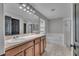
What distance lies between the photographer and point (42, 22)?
2.71m

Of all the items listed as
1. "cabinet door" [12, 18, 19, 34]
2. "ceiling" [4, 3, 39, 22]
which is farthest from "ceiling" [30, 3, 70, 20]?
"cabinet door" [12, 18, 19, 34]

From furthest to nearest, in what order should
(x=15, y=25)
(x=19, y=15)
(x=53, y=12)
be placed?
(x=53, y=12) < (x=19, y=15) < (x=15, y=25)

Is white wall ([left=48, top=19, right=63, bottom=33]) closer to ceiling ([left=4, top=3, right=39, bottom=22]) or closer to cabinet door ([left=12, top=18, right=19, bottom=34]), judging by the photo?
ceiling ([left=4, top=3, right=39, bottom=22])

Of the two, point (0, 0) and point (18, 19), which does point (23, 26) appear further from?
point (0, 0)

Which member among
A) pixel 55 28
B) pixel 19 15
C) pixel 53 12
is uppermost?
pixel 53 12

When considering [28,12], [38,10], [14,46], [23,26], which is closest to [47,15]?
[38,10]

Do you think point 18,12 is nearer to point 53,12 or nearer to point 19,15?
point 19,15

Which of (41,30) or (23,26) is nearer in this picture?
(23,26)

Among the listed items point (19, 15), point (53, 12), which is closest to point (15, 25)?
point (19, 15)

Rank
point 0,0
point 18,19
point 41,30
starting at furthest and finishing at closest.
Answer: point 41,30 → point 18,19 → point 0,0

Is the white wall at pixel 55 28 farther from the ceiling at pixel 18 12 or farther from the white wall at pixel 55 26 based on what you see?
the ceiling at pixel 18 12

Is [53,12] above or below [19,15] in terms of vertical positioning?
above

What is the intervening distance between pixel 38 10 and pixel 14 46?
1407 mm

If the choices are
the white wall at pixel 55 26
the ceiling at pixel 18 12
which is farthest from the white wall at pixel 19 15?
the white wall at pixel 55 26
